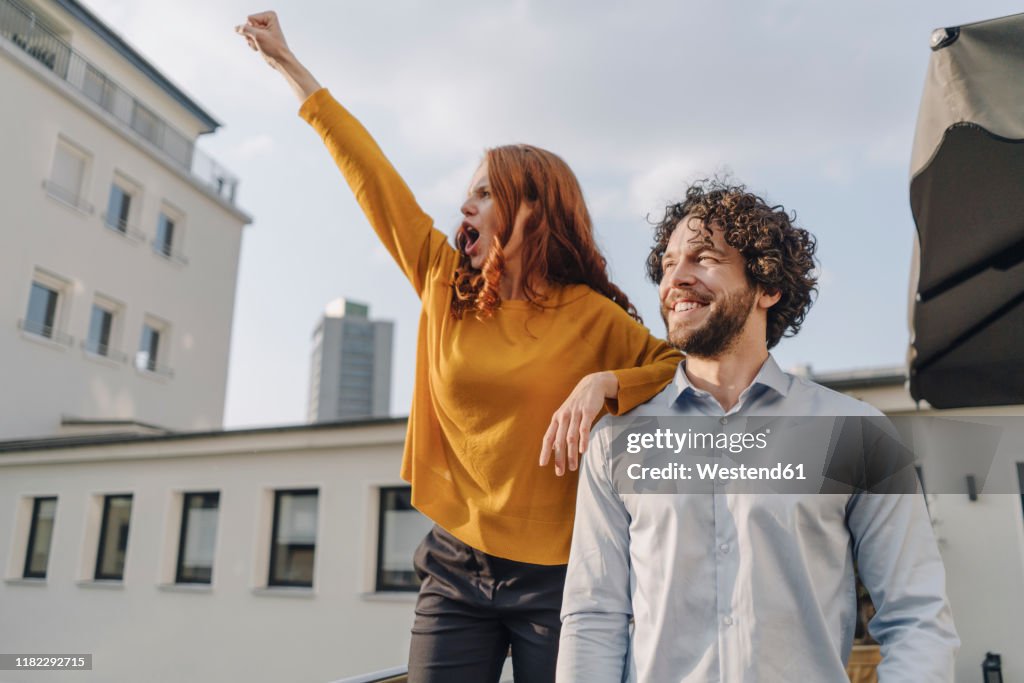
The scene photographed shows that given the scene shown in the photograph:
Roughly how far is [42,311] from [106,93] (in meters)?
6.37

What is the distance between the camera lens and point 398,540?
10.5m

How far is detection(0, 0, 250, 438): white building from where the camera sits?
55.8 feet

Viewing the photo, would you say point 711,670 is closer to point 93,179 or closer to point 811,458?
point 811,458

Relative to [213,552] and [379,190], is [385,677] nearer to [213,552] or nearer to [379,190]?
[379,190]

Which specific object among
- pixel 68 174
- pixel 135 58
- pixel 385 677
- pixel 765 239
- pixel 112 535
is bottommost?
pixel 385 677

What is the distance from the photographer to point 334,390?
99500mm

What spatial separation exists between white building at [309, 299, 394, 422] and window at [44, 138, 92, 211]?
80.6 m

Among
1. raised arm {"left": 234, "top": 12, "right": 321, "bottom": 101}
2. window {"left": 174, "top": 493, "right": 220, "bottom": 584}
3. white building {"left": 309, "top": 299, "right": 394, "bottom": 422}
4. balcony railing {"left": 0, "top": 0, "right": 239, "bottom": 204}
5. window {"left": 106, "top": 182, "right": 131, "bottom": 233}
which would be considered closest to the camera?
raised arm {"left": 234, "top": 12, "right": 321, "bottom": 101}

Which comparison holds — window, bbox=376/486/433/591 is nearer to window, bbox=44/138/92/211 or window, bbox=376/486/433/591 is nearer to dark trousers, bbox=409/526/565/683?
dark trousers, bbox=409/526/565/683

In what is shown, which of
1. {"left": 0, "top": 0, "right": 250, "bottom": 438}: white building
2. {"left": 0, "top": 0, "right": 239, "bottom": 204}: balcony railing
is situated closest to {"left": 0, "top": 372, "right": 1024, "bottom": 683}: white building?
{"left": 0, "top": 0, "right": 250, "bottom": 438}: white building

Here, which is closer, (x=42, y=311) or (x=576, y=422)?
(x=576, y=422)

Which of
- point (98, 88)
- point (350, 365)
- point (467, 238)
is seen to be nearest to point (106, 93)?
point (98, 88)

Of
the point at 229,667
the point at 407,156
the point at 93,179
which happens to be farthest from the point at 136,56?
the point at 407,156

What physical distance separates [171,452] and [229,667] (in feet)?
11.1
